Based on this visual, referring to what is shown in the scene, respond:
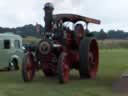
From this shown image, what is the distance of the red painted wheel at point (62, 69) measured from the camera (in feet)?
59.4

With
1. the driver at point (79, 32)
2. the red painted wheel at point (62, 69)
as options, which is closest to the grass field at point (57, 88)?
Answer: the red painted wheel at point (62, 69)

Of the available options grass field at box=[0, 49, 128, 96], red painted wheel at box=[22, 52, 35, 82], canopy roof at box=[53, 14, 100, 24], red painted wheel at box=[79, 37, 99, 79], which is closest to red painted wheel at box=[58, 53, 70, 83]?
grass field at box=[0, 49, 128, 96]

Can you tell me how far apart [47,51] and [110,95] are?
547 centimetres

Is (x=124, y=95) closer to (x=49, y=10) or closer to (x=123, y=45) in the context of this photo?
(x=49, y=10)

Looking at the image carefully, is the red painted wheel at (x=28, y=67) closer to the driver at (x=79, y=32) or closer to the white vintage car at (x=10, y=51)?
the driver at (x=79, y=32)

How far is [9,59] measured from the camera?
88.2 ft

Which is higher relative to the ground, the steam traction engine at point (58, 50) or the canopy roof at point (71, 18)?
the canopy roof at point (71, 18)

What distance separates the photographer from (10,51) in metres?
27.1

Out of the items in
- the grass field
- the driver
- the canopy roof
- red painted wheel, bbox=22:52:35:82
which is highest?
the canopy roof

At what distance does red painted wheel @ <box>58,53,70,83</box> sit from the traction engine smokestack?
144 centimetres

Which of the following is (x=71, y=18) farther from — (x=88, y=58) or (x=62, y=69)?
(x=62, y=69)

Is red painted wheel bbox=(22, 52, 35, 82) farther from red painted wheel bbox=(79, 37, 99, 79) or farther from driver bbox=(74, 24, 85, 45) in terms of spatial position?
driver bbox=(74, 24, 85, 45)

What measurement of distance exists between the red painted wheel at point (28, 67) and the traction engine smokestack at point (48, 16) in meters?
1.11

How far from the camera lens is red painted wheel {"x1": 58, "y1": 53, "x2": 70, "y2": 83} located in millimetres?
18109
